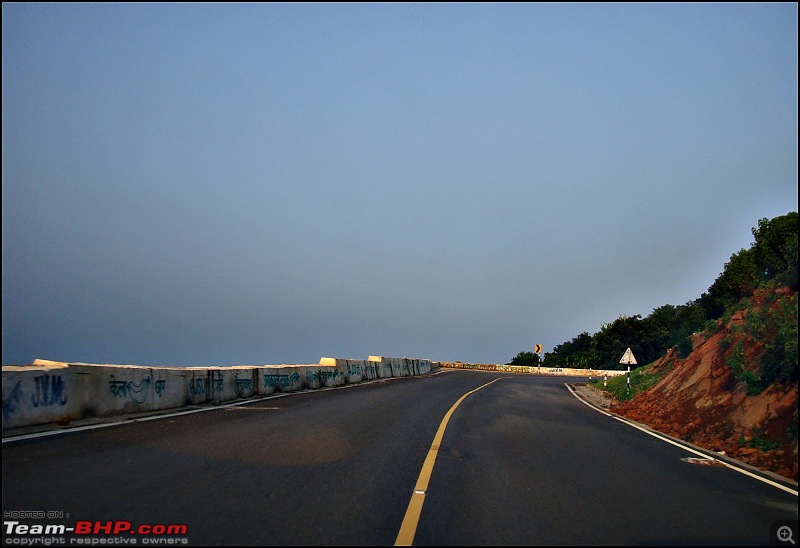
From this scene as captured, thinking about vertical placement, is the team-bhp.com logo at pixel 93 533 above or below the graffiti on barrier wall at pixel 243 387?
below

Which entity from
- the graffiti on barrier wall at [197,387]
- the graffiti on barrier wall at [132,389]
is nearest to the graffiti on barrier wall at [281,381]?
the graffiti on barrier wall at [197,387]

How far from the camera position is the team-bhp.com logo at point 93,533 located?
5.11 metres

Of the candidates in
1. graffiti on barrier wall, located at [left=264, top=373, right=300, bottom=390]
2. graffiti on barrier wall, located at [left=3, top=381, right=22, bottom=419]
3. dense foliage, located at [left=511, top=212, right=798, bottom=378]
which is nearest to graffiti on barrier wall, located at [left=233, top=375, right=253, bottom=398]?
graffiti on barrier wall, located at [left=264, top=373, right=300, bottom=390]

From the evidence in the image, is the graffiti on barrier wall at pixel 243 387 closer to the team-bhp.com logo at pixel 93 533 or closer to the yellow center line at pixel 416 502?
the yellow center line at pixel 416 502

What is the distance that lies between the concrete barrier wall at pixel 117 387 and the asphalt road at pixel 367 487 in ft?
3.33

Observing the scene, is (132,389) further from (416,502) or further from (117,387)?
(416,502)

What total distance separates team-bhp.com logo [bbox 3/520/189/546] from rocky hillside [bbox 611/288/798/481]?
986 cm

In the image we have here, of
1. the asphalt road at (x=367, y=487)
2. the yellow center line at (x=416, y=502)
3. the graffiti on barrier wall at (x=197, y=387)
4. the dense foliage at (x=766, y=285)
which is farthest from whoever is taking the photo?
the graffiti on barrier wall at (x=197, y=387)

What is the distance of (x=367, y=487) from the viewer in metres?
7.36

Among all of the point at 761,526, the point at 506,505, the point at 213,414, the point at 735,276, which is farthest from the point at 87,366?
the point at 735,276

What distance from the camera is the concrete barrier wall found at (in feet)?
32.4

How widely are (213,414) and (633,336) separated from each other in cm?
6866

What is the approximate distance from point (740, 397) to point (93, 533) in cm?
1638

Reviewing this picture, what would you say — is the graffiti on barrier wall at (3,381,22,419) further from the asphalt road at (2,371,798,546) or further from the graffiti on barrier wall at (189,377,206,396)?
the graffiti on barrier wall at (189,377,206,396)
